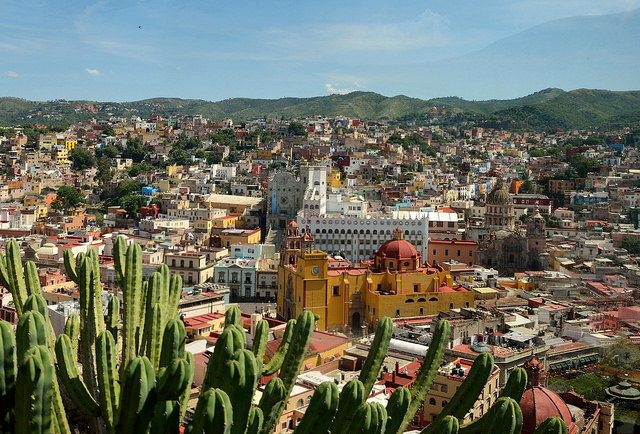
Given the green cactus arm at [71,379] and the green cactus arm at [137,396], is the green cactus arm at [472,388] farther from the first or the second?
the green cactus arm at [71,379]

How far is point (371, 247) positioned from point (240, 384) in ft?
140

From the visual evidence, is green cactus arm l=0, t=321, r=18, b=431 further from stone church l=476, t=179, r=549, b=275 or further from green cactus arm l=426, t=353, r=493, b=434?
stone church l=476, t=179, r=549, b=275

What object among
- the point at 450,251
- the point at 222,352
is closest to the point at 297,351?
the point at 222,352

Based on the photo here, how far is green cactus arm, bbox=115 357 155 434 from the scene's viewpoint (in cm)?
1115

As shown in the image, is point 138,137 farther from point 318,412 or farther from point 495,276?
point 318,412

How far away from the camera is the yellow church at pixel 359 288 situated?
37219 millimetres

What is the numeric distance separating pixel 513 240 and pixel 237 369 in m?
45.9

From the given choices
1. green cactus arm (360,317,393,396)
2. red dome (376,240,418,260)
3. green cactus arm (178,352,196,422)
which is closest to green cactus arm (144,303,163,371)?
green cactus arm (178,352,196,422)

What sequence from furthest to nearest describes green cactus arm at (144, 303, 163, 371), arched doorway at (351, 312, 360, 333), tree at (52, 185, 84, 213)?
tree at (52, 185, 84, 213), arched doorway at (351, 312, 360, 333), green cactus arm at (144, 303, 163, 371)

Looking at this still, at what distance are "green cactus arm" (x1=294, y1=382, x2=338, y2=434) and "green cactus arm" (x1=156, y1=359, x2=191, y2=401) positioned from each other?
6.56 ft

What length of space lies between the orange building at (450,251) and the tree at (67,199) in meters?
39.2

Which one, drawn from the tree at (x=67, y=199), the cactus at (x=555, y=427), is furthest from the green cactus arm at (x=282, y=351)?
the tree at (x=67, y=199)

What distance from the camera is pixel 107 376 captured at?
12.1m

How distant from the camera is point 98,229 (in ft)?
211
